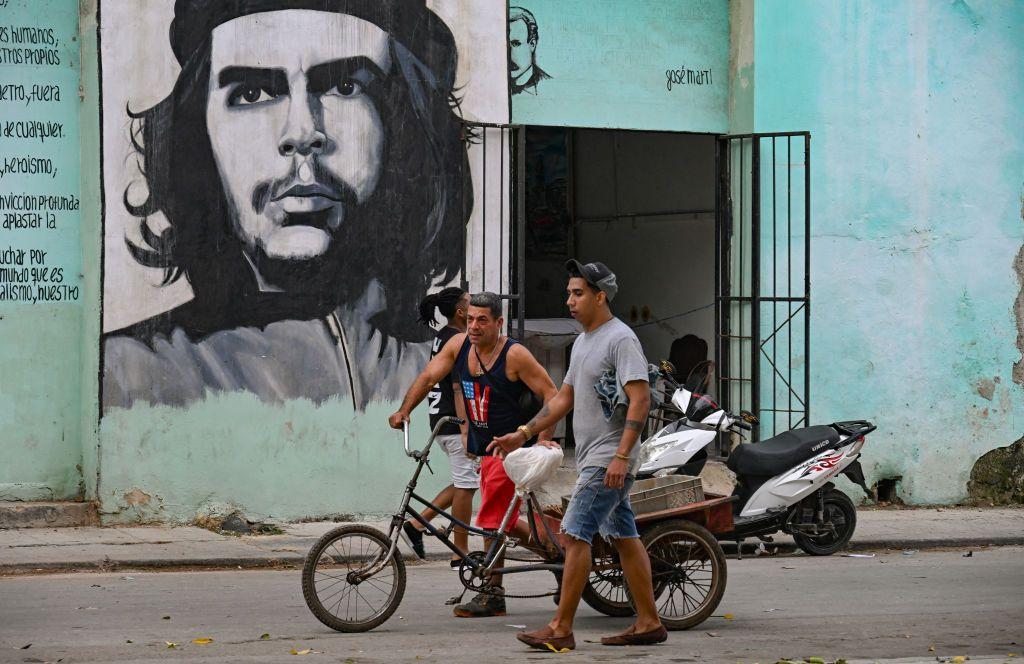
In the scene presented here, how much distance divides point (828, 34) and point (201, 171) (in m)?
6.06

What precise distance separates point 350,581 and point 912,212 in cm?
806

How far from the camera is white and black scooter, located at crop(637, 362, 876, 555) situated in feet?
34.1

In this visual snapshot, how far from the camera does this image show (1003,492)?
44.5 feet

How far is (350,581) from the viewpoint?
739 centimetres

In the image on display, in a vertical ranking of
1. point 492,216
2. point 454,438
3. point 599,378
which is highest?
point 492,216

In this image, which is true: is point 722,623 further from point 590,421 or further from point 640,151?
point 640,151

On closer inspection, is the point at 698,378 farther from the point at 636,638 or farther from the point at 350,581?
the point at 350,581

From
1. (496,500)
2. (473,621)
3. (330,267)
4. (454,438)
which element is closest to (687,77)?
(330,267)

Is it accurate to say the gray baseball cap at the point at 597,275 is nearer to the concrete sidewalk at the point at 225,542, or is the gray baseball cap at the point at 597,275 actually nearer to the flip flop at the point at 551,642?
the flip flop at the point at 551,642

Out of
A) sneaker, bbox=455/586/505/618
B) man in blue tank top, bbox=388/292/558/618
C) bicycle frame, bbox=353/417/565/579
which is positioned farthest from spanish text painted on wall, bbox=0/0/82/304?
sneaker, bbox=455/586/505/618

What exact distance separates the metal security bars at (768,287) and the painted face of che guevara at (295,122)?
3.57 meters

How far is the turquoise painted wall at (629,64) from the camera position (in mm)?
12609

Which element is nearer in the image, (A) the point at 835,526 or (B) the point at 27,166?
(A) the point at 835,526

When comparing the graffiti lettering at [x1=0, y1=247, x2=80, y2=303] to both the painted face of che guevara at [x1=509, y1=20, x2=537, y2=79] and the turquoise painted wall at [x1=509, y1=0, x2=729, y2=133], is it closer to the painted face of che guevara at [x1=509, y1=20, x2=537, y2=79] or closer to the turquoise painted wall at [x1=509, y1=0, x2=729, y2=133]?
the turquoise painted wall at [x1=509, y1=0, x2=729, y2=133]
